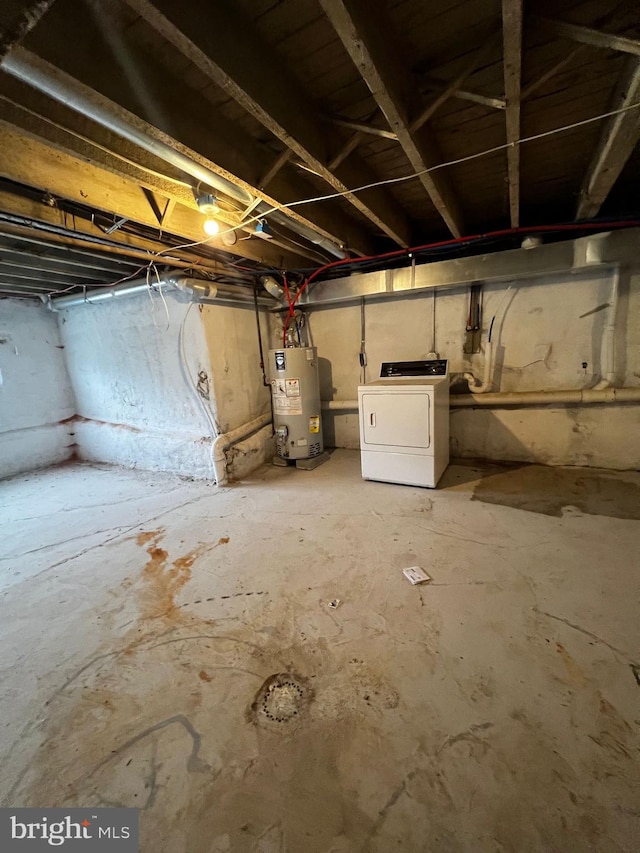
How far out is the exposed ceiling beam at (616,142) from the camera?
3.75 feet

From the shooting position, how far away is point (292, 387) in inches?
127

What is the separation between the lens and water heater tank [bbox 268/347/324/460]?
3.20m

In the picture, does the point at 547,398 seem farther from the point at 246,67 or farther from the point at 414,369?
the point at 246,67

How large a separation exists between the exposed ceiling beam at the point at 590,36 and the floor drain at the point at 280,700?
2286 mm

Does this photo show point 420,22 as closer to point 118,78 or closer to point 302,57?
point 302,57

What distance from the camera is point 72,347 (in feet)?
13.1

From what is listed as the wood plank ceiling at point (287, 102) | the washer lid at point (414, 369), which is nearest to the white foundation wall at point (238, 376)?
the wood plank ceiling at point (287, 102)

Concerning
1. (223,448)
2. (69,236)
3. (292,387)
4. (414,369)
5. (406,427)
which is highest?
(69,236)

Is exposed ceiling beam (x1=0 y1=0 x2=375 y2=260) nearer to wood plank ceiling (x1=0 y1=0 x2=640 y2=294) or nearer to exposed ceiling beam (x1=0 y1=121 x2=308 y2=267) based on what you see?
wood plank ceiling (x1=0 y1=0 x2=640 y2=294)

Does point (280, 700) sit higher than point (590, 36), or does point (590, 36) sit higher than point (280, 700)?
point (590, 36)

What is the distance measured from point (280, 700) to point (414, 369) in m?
2.65

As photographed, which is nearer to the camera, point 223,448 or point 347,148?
point 347,148

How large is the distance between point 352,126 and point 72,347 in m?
4.12

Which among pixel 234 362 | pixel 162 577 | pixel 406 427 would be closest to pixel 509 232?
pixel 406 427
